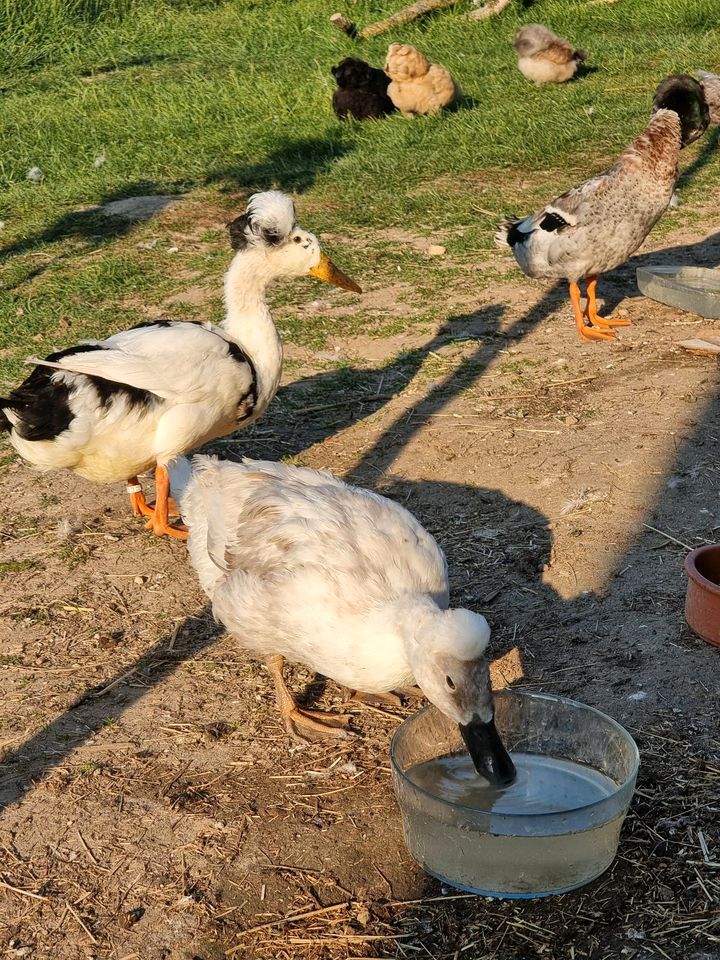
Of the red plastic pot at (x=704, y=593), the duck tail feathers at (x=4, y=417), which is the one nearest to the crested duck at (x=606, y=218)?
the red plastic pot at (x=704, y=593)

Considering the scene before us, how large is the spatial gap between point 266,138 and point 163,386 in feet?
24.8

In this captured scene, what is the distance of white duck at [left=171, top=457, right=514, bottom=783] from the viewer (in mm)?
3264

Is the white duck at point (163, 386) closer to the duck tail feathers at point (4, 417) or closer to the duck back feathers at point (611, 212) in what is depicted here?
the duck tail feathers at point (4, 417)

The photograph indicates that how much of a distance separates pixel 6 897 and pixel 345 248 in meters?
6.62

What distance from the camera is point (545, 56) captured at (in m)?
12.8

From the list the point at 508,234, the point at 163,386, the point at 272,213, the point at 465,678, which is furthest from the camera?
the point at 508,234

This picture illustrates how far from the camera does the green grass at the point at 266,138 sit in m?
8.77

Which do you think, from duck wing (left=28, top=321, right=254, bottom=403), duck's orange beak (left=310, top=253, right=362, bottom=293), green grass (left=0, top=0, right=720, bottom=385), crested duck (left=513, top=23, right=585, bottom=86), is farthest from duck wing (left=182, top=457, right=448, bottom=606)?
crested duck (left=513, top=23, right=585, bottom=86)

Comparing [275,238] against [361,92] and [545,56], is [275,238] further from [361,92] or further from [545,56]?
[545,56]

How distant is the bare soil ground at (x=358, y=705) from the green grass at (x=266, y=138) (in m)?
1.65

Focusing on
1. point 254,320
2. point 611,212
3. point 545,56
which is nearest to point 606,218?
point 611,212

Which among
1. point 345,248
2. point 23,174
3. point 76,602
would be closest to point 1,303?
point 345,248

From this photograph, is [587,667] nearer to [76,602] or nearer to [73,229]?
[76,602]

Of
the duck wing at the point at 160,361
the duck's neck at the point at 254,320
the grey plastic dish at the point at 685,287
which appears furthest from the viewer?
the grey plastic dish at the point at 685,287
